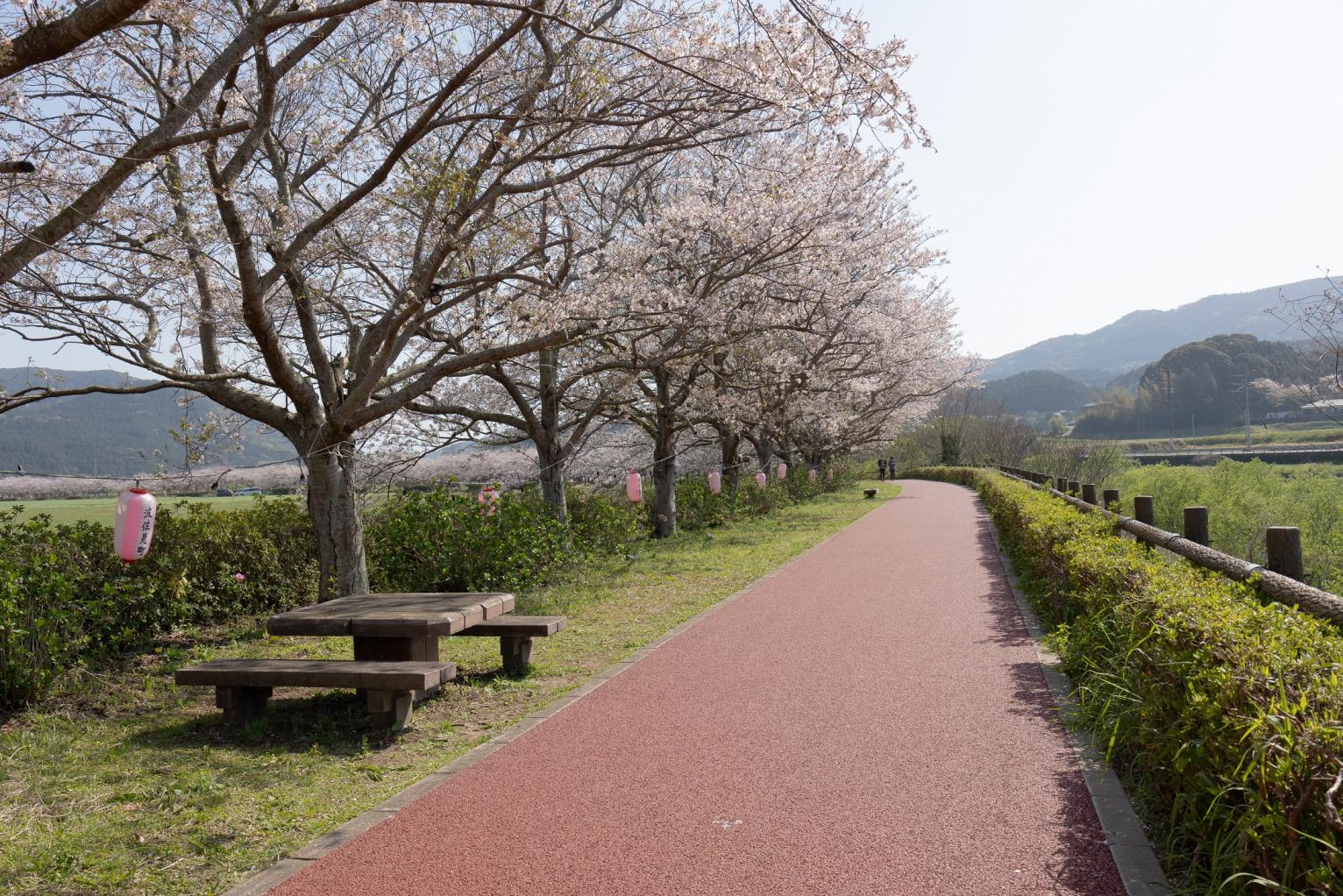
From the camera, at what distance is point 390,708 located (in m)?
5.26

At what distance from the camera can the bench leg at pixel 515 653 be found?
6793 mm

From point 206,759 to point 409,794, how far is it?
4.96 feet

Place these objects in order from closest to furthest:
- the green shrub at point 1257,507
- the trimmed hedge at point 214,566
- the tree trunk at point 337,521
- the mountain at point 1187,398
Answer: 1. the trimmed hedge at point 214,566
2. the tree trunk at point 337,521
3. the green shrub at point 1257,507
4. the mountain at point 1187,398

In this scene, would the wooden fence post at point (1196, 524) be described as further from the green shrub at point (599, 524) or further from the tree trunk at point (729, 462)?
the tree trunk at point (729, 462)

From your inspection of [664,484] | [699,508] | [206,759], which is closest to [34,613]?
[206,759]

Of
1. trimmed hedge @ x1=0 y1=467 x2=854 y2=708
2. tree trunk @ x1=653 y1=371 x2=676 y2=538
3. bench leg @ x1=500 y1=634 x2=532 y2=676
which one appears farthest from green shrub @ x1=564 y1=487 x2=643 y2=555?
bench leg @ x1=500 y1=634 x2=532 y2=676

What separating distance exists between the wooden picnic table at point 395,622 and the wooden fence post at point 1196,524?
4891mm

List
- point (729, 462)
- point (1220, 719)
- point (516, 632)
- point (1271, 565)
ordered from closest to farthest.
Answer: point (1220, 719) → point (1271, 565) → point (516, 632) → point (729, 462)

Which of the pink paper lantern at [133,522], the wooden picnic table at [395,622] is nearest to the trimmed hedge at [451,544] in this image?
the wooden picnic table at [395,622]

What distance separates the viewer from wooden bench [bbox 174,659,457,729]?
200 inches

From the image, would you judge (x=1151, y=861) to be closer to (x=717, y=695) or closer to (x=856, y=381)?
(x=717, y=695)

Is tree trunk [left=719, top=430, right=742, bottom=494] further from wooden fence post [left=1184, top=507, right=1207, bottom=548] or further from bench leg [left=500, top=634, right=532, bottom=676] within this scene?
wooden fence post [left=1184, top=507, right=1207, bottom=548]

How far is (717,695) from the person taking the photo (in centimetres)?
598

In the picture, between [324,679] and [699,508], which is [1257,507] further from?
[324,679]
